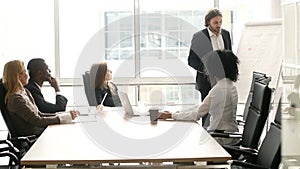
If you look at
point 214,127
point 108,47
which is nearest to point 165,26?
point 108,47

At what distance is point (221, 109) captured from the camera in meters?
4.05

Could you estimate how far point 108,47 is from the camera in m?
7.66

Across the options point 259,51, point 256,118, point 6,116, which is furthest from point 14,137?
point 259,51

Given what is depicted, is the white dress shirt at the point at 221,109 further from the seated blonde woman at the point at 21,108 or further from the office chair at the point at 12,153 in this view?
the office chair at the point at 12,153

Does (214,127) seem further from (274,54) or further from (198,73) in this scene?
(274,54)

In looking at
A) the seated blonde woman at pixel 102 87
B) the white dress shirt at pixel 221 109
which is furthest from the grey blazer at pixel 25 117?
the seated blonde woman at pixel 102 87

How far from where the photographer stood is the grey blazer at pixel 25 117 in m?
4.03

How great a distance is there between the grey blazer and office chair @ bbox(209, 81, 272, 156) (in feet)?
4.99

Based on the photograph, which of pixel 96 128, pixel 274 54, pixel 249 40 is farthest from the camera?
pixel 249 40

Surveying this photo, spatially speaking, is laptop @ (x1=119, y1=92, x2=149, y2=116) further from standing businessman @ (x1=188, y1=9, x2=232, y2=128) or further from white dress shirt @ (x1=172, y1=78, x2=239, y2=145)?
standing businessman @ (x1=188, y1=9, x2=232, y2=128)

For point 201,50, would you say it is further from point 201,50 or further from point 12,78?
point 12,78

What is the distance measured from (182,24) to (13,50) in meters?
2.60

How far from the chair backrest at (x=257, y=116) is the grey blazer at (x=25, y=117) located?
1.56 metres

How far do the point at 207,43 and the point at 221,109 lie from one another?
1896 mm
